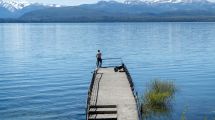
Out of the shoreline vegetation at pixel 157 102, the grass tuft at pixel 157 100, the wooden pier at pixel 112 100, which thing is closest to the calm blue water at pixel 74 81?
the shoreline vegetation at pixel 157 102

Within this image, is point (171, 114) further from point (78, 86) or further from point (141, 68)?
point (141, 68)

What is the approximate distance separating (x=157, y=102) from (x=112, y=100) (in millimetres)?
7896

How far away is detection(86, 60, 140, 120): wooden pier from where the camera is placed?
34844 millimetres

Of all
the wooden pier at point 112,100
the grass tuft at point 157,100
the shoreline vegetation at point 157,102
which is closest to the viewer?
the wooden pier at point 112,100

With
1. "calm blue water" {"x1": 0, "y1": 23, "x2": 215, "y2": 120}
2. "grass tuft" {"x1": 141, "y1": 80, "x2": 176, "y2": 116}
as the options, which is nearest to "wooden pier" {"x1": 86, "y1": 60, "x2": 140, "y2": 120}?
"grass tuft" {"x1": 141, "y1": 80, "x2": 176, "y2": 116}

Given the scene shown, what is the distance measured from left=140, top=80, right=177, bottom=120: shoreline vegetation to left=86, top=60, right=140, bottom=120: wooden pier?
2.16 metres

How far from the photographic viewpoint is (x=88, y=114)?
35156 millimetres

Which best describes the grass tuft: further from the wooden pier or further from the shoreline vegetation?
the wooden pier

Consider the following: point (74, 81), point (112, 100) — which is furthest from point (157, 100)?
point (74, 81)

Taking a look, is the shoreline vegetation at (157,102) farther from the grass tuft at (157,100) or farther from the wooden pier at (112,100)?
the wooden pier at (112,100)

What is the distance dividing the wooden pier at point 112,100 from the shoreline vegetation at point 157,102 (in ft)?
7.10

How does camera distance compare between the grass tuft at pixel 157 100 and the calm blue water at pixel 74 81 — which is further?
the calm blue water at pixel 74 81

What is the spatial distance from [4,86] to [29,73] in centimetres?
1347

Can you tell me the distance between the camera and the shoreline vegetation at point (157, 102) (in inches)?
1720
